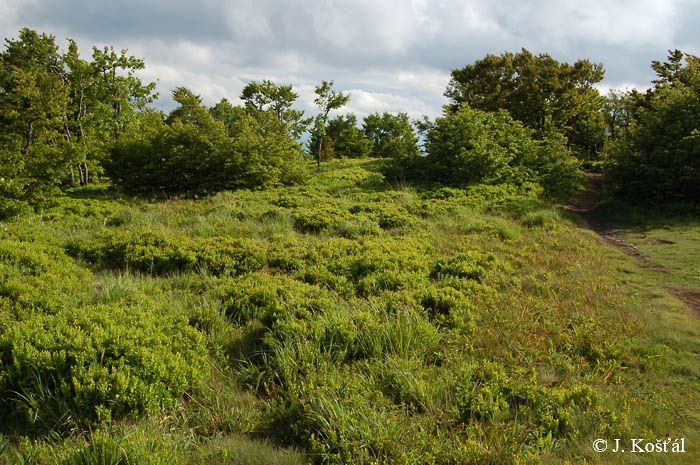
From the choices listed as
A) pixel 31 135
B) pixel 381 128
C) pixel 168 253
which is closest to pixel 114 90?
pixel 31 135

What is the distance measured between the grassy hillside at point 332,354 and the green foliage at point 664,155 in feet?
28.9

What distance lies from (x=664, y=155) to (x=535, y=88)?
54.2 feet

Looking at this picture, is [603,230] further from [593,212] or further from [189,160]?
[189,160]

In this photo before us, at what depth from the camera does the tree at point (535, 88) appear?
2992 centimetres

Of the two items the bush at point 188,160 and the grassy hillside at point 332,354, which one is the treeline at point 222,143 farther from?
the grassy hillside at point 332,354

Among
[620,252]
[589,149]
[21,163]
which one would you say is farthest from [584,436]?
[589,149]

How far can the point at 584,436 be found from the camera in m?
3.20

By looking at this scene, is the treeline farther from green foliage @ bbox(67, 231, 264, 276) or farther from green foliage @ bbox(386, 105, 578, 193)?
green foliage @ bbox(67, 231, 264, 276)

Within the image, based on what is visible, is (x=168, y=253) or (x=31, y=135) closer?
(x=168, y=253)

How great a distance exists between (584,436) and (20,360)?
4984 mm

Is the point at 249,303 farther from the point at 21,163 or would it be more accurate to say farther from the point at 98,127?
the point at 98,127

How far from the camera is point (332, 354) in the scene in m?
4.29

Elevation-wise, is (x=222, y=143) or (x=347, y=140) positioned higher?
(x=347, y=140)

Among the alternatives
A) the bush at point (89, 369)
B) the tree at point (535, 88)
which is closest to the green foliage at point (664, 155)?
the tree at point (535, 88)
